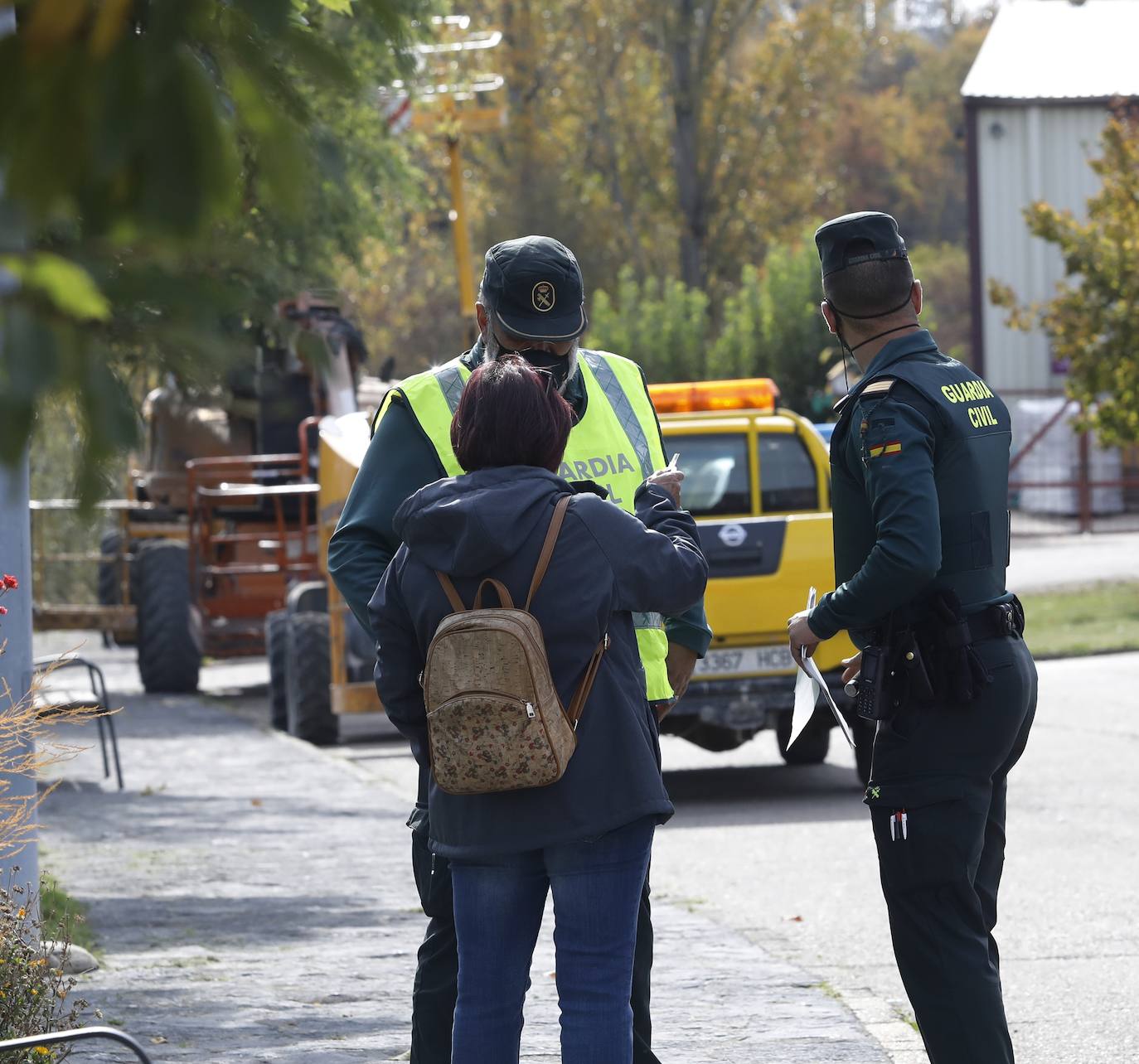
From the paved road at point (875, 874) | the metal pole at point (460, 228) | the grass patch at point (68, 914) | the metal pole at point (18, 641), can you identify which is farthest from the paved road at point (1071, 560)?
the metal pole at point (18, 641)

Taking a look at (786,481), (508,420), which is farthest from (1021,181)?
(508,420)

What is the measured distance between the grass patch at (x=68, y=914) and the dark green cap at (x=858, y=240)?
10.9 feet

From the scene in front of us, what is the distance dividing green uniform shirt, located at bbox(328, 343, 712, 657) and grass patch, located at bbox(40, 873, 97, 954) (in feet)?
8.34

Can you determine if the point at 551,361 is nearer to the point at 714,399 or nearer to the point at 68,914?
the point at 68,914

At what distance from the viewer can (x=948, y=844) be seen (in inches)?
144

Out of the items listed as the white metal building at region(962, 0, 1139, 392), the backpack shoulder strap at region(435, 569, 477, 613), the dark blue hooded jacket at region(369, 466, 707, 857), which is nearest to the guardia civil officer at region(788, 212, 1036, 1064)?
the dark blue hooded jacket at region(369, 466, 707, 857)

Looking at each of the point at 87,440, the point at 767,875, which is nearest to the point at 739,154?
the point at 767,875

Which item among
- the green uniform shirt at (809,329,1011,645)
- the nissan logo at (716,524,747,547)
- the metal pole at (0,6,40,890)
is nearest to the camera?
the green uniform shirt at (809,329,1011,645)

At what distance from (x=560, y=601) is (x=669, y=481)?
54 centimetres

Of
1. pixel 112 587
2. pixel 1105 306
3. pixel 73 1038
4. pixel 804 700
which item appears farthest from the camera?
pixel 1105 306

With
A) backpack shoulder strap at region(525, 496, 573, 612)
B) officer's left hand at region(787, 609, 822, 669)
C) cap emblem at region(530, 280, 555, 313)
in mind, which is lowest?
officer's left hand at region(787, 609, 822, 669)

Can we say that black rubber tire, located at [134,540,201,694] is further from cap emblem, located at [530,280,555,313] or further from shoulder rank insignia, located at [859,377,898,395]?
shoulder rank insignia, located at [859,377,898,395]

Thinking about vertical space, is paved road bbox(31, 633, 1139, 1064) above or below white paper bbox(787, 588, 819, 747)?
below

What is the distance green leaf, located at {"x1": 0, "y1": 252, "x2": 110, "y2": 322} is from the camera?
1527 mm
